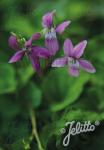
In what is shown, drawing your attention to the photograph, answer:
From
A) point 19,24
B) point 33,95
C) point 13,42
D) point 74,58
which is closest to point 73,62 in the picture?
point 74,58

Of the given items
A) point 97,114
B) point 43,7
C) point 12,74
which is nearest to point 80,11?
point 43,7

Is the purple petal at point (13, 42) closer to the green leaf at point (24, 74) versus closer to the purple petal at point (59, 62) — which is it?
the purple petal at point (59, 62)

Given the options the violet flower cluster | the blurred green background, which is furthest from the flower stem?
the violet flower cluster

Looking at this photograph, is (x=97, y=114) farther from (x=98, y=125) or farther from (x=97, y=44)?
(x=97, y=44)

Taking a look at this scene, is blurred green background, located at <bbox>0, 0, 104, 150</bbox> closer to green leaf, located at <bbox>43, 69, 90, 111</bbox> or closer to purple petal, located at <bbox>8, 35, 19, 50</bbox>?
green leaf, located at <bbox>43, 69, 90, 111</bbox>

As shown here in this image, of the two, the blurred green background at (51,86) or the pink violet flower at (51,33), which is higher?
the pink violet flower at (51,33)

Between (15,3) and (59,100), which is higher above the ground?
(15,3)

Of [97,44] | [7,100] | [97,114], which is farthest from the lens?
[97,44]

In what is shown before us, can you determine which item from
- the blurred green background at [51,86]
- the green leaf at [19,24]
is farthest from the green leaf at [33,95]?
the green leaf at [19,24]
